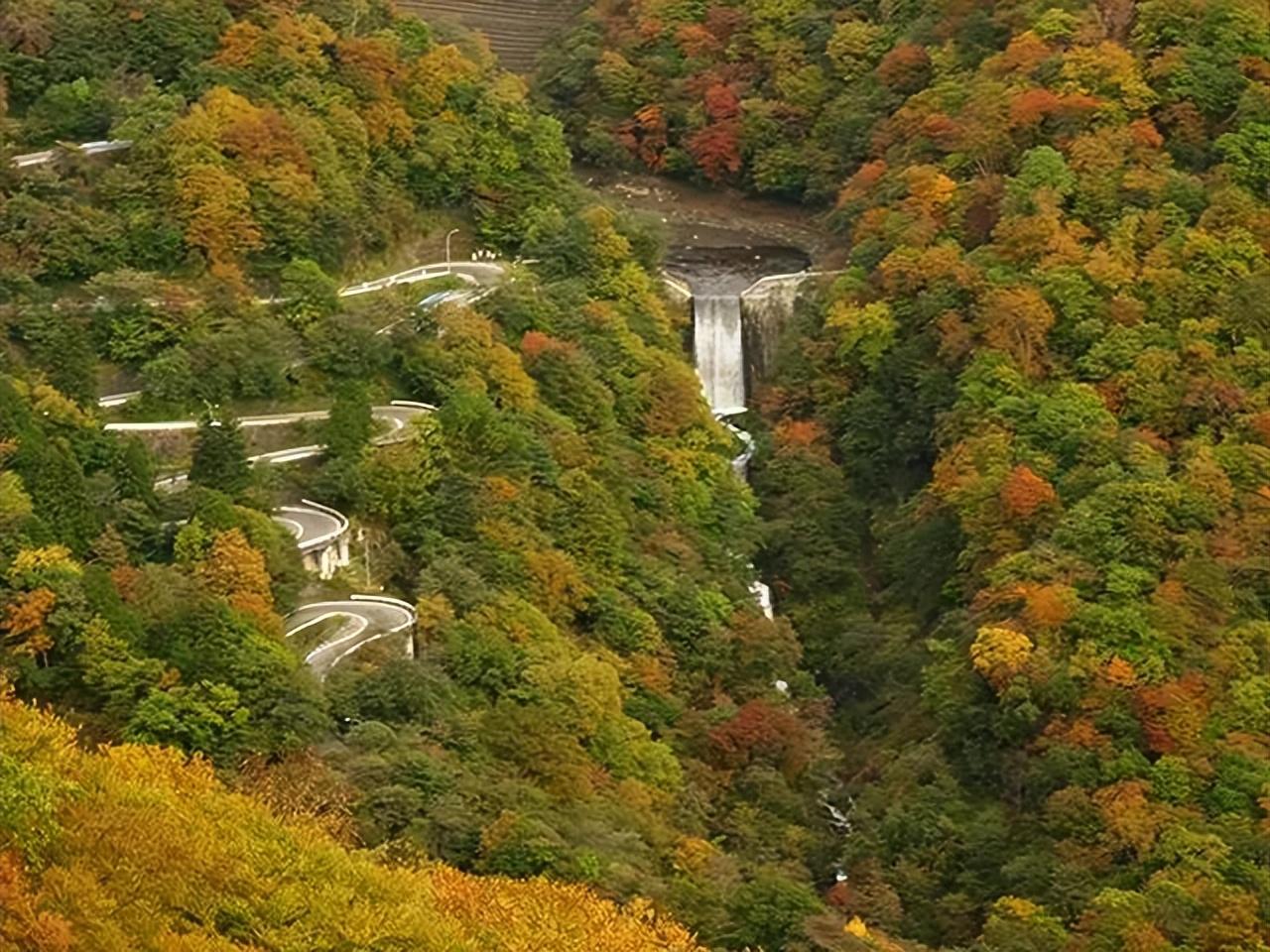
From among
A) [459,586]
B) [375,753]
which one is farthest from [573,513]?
[375,753]

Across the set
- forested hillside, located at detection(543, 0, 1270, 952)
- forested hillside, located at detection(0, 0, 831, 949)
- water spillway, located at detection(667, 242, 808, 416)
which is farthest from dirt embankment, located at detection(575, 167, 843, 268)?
forested hillside, located at detection(0, 0, 831, 949)

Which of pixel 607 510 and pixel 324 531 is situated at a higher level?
pixel 324 531

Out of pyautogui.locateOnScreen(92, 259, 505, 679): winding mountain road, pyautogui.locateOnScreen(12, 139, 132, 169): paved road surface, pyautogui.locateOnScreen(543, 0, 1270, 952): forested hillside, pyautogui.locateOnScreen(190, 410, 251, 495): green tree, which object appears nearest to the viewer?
pyautogui.locateOnScreen(92, 259, 505, 679): winding mountain road

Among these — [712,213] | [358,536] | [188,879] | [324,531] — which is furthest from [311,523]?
[712,213]

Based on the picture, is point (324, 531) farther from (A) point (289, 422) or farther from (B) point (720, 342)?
(B) point (720, 342)

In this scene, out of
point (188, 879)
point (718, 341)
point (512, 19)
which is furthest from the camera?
point (512, 19)

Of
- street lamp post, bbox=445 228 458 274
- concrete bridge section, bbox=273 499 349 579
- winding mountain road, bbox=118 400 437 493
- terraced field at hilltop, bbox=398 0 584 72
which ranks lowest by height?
concrete bridge section, bbox=273 499 349 579

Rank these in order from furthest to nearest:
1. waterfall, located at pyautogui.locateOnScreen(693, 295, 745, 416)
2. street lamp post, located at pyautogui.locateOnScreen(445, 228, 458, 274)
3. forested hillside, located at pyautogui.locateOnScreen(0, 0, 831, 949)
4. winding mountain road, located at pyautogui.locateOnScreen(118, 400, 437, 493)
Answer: waterfall, located at pyautogui.locateOnScreen(693, 295, 745, 416) → street lamp post, located at pyautogui.locateOnScreen(445, 228, 458, 274) → winding mountain road, located at pyautogui.locateOnScreen(118, 400, 437, 493) → forested hillside, located at pyautogui.locateOnScreen(0, 0, 831, 949)

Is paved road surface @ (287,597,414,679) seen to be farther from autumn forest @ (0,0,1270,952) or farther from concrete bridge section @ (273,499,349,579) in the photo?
concrete bridge section @ (273,499,349,579)
